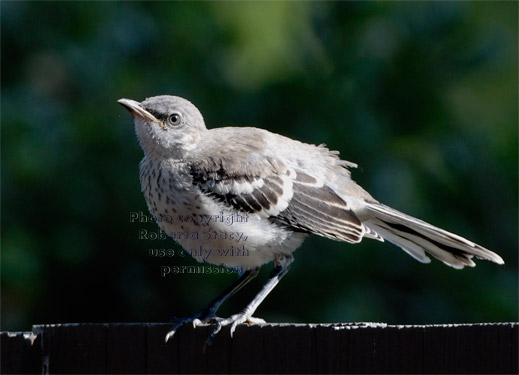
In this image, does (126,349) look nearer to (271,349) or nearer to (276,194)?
(271,349)

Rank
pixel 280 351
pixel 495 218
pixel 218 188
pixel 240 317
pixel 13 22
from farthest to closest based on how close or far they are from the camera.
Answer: pixel 13 22 < pixel 495 218 < pixel 218 188 < pixel 240 317 < pixel 280 351

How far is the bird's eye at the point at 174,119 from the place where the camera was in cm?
462

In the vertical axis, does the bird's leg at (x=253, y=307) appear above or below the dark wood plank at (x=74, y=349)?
above

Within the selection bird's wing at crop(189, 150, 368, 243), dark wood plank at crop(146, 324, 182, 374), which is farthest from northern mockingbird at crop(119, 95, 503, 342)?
dark wood plank at crop(146, 324, 182, 374)

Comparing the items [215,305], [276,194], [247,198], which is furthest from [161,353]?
[276,194]

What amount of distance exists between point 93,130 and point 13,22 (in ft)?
4.33

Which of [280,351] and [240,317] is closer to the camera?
[280,351]

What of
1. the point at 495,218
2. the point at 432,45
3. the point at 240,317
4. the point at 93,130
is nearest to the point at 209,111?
the point at 93,130

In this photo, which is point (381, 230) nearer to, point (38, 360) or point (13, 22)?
point (38, 360)

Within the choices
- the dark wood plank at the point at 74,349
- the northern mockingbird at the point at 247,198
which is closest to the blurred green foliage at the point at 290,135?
the northern mockingbird at the point at 247,198

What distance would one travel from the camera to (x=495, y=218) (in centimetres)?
656

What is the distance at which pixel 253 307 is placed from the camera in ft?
13.4

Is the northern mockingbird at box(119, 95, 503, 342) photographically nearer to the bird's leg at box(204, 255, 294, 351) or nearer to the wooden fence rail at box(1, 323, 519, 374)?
the bird's leg at box(204, 255, 294, 351)

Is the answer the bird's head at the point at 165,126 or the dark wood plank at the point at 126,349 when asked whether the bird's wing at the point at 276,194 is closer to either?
the bird's head at the point at 165,126
